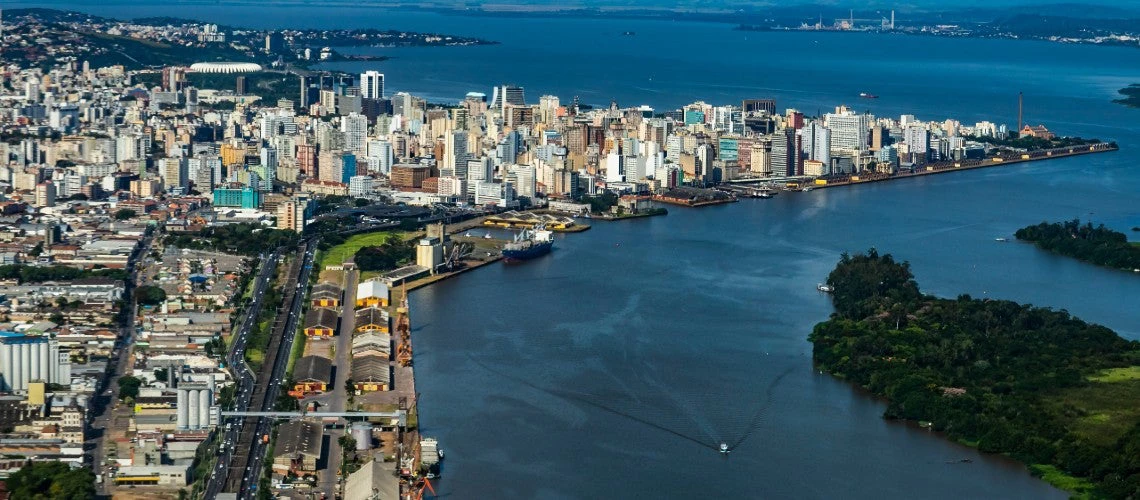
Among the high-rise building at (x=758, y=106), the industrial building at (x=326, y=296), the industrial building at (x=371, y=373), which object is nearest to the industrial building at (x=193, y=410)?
the industrial building at (x=371, y=373)

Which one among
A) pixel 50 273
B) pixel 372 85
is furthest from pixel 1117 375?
pixel 372 85

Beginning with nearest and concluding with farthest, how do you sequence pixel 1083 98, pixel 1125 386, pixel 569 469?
pixel 569 469 → pixel 1125 386 → pixel 1083 98

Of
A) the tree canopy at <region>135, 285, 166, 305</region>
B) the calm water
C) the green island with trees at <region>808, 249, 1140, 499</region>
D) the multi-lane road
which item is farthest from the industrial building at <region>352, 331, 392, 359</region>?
the green island with trees at <region>808, 249, 1140, 499</region>

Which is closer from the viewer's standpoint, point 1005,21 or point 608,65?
point 608,65

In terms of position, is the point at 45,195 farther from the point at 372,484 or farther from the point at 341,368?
the point at 372,484

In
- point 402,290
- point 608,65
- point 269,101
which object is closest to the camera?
point 402,290

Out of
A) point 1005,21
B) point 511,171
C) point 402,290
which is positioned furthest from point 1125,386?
point 1005,21

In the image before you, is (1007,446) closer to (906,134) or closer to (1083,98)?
(906,134)
